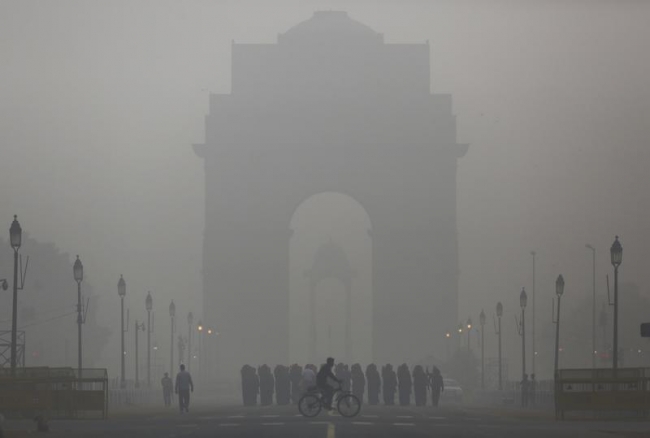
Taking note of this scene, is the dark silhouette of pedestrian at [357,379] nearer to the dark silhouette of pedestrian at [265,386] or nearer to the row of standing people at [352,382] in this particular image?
the row of standing people at [352,382]

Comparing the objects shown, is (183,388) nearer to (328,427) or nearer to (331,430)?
(328,427)

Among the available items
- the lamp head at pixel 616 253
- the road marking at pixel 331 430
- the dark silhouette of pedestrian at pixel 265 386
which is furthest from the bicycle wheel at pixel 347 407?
the dark silhouette of pedestrian at pixel 265 386

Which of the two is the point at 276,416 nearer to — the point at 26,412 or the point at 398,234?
the point at 26,412

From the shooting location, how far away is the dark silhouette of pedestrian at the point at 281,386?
56.7 m

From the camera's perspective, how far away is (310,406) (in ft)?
125

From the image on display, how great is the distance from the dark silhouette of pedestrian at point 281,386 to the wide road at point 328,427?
14279mm

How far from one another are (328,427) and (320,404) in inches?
222

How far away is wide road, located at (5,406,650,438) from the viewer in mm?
30625

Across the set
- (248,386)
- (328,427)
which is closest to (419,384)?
(248,386)

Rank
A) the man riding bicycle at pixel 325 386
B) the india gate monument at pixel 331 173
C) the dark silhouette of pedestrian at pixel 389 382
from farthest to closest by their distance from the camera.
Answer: the india gate monument at pixel 331 173 → the dark silhouette of pedestrian at pixel 389 382 → the man riding bicycle at pixel 325 386

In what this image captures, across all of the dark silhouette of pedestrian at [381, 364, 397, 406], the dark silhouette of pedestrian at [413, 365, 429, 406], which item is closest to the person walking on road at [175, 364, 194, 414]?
the dark silhouette of pedestrian at [381, 364, 397, 406]

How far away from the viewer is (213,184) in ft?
420

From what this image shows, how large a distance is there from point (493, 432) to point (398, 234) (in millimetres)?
96321

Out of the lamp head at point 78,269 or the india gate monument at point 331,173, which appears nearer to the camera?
the lamp head at point 78,269
